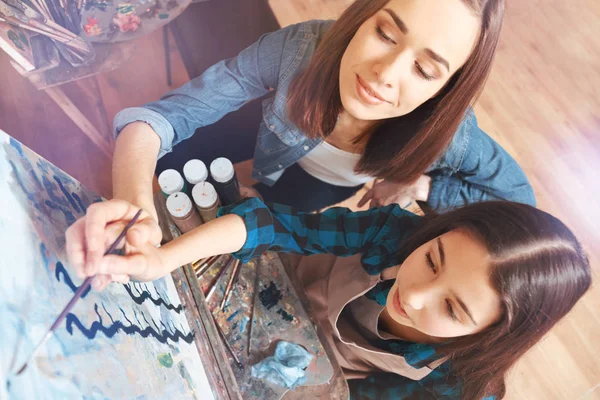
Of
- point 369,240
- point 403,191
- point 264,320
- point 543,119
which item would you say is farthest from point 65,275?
point 543,119

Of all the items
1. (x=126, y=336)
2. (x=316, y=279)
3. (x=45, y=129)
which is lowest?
(x=316, y=279)

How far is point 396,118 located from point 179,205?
46 centimetres

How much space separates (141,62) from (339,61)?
3.30 ft

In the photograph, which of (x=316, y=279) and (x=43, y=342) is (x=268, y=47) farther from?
(x=43, y=342)

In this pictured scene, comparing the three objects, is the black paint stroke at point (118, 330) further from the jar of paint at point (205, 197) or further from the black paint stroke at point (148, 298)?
the jar of paint at point (205, 197)

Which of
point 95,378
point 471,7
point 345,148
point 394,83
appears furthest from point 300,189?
point 95,378

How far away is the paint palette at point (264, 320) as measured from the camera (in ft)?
2.16

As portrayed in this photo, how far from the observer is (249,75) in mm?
757

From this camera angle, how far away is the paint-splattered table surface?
0.65 meters

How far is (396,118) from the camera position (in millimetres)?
738

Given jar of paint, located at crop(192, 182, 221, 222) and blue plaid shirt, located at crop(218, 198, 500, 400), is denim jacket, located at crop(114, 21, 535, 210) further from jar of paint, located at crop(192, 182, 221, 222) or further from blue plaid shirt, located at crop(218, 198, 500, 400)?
blue plaid shirt, located at crop(218, 198, 500, 400)

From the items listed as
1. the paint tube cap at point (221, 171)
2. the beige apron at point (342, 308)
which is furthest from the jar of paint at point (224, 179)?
the beige apron at point (342, 308)

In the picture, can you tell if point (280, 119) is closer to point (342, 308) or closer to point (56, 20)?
point (342, 308)

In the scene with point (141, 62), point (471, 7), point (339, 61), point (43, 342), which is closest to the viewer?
point (43, 342)
